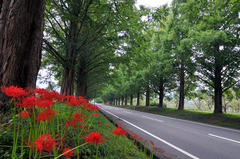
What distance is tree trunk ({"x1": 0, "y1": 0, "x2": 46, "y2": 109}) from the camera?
101 inches

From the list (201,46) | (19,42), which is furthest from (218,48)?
(19,42)

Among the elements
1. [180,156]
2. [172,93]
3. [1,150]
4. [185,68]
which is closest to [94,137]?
[1,150]

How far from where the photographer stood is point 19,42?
104 inches

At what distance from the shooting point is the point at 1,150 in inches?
63.6

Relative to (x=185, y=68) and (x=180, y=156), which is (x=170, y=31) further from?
Result: (x=180, y=156)

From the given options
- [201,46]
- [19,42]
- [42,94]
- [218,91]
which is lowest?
[42,94]

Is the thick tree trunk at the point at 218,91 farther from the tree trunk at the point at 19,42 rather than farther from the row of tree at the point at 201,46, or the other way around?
the tree trunk at the point at 19,42


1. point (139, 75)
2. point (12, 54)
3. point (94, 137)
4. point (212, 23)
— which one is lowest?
point (94, 137)

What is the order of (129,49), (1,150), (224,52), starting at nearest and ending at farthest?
(1,150)
(129,49)
(224,52)

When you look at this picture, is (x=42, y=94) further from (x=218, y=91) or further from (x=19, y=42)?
(x=218, y=91)

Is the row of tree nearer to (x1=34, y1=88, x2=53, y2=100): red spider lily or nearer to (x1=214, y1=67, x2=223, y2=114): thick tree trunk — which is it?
(x1=214, y1=67, x2=223, y2=114): thick tree trunk

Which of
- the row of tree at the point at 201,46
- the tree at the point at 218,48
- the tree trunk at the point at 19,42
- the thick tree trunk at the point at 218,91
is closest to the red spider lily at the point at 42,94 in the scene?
the tree trunk at the point at 19,42

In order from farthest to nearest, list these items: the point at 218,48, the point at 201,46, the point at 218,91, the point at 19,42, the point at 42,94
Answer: the point at 218,91 < the point at 218,48 < the point at 201,46 < the point at 19,42 < the point at 42,94

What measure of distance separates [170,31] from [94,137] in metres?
17.7
